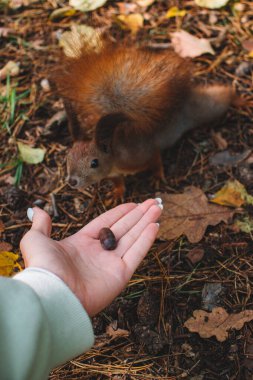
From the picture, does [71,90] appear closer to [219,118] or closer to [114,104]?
[114,104]

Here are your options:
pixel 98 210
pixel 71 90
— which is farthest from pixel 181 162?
pixel 71 90

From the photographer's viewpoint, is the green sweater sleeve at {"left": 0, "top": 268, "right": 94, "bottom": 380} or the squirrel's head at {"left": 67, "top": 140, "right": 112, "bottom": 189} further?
the squirrel's head at {"left": 67, "top": 140, "right": 112, "bottom": 189}

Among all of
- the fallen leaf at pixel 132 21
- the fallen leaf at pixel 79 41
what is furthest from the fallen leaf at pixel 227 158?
the fallen leaf at pixel 132 21

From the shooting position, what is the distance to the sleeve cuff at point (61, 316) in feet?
4.39

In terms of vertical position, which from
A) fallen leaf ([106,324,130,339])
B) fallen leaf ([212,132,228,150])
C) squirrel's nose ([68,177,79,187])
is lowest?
fallen leaf ([106,324,130,339])

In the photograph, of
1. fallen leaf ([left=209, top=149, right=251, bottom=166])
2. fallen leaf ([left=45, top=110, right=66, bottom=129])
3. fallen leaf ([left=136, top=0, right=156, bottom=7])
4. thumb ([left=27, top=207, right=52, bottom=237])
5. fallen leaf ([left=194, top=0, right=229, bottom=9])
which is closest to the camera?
thumb ([left=27, top=207, right=52, bottom=237])

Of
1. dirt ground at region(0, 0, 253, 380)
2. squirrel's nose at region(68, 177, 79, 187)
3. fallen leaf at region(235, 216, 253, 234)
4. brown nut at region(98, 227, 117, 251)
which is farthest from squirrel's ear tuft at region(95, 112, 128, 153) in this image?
fallen leaf at region(235, 216, 253, 234)

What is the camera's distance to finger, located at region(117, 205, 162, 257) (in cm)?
168

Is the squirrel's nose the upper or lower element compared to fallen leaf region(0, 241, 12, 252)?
upper

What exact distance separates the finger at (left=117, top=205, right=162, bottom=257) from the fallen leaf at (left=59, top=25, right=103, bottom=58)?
2.85 ft

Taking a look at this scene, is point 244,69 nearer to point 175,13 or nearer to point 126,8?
point 175,13

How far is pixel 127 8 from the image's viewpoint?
2949mm

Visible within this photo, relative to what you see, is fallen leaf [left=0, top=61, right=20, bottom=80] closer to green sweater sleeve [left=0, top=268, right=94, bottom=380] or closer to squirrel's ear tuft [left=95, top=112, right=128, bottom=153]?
squirrel's ear tuft [left=95, top=112, right=128, bottom=153]

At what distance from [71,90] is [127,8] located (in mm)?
1052
